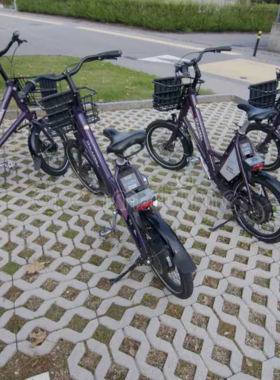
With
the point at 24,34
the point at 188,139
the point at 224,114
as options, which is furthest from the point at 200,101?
the point at 24,34

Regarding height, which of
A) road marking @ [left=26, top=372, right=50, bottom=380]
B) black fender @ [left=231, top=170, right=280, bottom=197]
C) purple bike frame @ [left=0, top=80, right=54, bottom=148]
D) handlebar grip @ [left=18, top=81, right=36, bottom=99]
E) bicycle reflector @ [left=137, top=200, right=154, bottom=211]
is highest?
handlebar grip @ [left=18, top=81, right=36, bottom=99]

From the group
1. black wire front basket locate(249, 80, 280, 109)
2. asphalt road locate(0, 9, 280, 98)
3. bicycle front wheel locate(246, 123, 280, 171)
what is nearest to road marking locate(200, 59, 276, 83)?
asphalt road locate(0, 9, 280, 98)

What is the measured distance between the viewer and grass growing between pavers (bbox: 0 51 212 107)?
22.3 feet

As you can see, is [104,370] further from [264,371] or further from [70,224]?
[70,224]

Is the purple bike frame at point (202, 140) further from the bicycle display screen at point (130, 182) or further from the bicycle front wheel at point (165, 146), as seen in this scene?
the bicycle display screen at point (130, 182)

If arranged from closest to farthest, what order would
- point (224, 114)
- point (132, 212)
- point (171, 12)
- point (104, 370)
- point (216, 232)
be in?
1. point (104, 370)
2. point (132, 212)
3. point (216, 232)
4. point (224, 114)
5. point (171, 12)

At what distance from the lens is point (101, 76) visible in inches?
321

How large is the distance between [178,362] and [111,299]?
0.70 metres

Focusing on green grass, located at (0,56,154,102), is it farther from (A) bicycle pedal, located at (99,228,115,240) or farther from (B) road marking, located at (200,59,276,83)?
(A) bicycle pedal, located at (99,228,115,240)

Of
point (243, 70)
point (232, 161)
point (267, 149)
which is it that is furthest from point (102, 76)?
point (232, 161)

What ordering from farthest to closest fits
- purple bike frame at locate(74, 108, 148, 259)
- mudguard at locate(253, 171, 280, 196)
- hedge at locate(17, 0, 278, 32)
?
hedge at locate(17, 0, 278, 32)
mudguard at locate(253, 171, 280, 196)
purple bike frame at locate(74, 108, 148, 259)

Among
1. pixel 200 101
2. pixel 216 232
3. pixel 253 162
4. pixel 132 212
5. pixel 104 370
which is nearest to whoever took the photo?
pixel 104 370

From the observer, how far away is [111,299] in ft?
8.18

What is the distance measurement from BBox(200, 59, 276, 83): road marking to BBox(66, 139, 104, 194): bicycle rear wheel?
6778 millimetres
